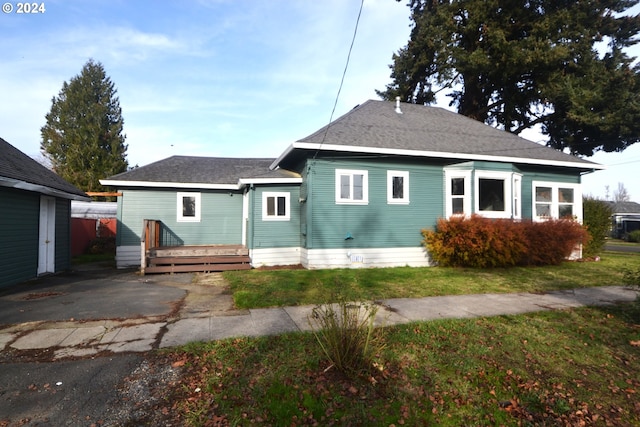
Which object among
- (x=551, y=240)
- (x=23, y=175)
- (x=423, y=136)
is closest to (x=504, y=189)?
(x=551, y=240)

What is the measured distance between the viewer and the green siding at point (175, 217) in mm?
13117

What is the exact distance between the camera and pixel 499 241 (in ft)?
34.4

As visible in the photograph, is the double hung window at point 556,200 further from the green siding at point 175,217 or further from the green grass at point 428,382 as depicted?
the green siding at point 175,217

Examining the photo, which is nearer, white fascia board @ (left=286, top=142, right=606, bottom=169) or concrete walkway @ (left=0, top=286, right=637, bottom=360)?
concrete walkway @ (left=0, top=286, right=637, bottom=360)

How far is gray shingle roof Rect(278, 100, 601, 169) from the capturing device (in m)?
11.5

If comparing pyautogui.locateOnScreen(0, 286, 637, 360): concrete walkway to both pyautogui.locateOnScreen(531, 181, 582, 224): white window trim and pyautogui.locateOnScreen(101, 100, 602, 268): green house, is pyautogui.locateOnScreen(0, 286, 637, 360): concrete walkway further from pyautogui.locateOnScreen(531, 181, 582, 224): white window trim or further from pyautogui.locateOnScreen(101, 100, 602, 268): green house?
pyautogui.locateOnScreen(531, 181, 582, 224): white window trim

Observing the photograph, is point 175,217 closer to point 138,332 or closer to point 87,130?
point 138,332

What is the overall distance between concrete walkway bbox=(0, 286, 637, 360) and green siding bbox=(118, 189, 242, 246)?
821cm

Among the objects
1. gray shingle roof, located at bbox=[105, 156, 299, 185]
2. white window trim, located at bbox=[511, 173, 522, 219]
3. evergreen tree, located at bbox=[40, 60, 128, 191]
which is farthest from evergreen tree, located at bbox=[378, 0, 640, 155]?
evergreen tree, located at bbox=[40, 60, 128, 191]

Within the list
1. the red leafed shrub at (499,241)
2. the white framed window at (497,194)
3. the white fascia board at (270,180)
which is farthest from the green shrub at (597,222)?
the white fascia board at (270,180)

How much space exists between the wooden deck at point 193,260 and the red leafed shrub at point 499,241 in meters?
6.40


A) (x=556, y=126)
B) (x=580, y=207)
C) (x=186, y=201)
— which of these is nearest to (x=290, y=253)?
(x=186, y=201)

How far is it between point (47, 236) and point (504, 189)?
15695mm

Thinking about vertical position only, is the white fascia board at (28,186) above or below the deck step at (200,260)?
above
